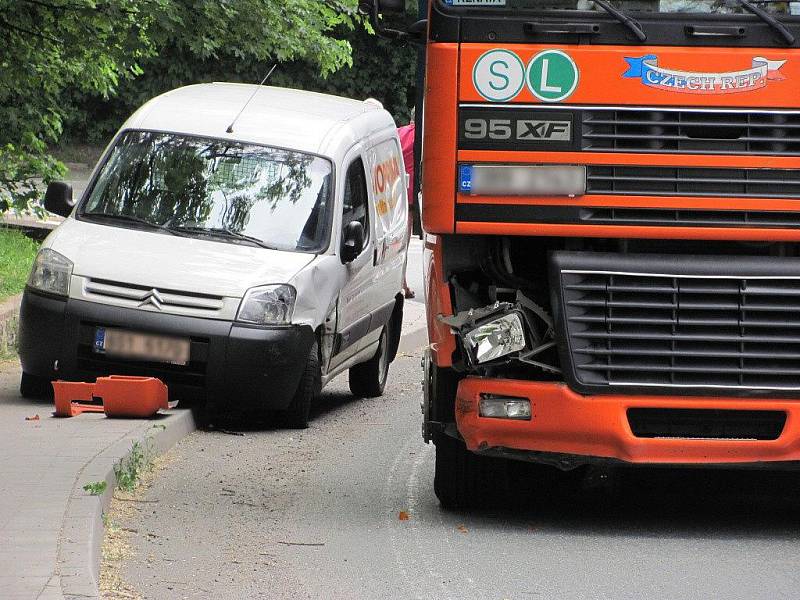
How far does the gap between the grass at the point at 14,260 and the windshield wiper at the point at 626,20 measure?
7.98m

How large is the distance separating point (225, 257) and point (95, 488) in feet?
10.3

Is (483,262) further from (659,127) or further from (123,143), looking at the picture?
(123,143)

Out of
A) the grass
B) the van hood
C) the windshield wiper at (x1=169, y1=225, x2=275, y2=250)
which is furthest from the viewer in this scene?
the grass

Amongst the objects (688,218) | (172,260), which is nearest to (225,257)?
(172,260)

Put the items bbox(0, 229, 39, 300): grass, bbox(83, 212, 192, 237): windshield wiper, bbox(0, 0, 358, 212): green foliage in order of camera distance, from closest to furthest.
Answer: bbox(83, 212, 192, 237): windshield wiper
bbox(0, 0, 358, 212): green foliage
bbox(0, 229, 39, 300): grass

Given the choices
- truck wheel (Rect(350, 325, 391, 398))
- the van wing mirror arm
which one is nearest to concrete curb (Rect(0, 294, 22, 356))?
truck wheel (Rect(350, 325, 391, 398))

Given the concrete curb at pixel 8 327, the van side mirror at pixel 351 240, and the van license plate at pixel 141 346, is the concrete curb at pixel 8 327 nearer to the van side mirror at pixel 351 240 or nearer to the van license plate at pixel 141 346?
the van license plate at pixel 141 346

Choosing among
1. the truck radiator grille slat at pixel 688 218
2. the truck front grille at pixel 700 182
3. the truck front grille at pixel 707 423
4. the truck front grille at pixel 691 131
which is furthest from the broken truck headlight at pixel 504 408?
the truck front grille at pixel 691 131

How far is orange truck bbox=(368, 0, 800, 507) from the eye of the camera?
296 inches

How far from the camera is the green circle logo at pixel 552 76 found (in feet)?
24.8

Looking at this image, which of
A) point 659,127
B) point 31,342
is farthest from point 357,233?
point 659,127

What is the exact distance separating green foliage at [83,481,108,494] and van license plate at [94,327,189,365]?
7.97 feet

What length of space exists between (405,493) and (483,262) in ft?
5.37

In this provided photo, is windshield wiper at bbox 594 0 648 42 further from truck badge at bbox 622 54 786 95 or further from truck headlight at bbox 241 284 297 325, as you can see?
truck headlight at bbox 241 284 297 325
